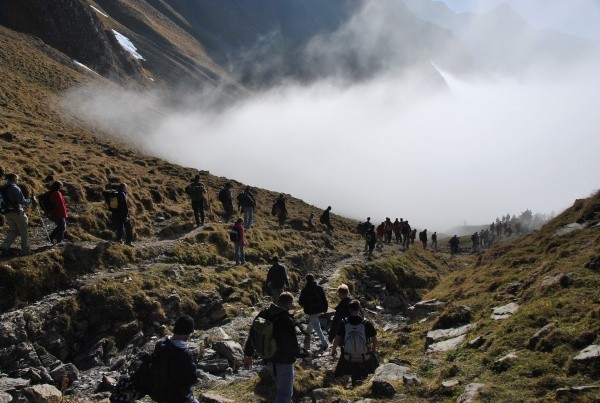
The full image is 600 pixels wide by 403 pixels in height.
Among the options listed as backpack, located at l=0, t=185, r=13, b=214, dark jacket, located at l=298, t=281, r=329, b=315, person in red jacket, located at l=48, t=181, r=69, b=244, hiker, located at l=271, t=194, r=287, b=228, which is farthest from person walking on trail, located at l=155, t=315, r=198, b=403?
hiker, located at l=271, t=194, r=287, b=228

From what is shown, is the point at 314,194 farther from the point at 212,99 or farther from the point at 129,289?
the point at 129,289

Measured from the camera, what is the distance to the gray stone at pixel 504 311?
13719 millimetres

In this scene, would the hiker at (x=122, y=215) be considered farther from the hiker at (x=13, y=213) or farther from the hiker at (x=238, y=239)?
the hiker at (x=238, y=239)

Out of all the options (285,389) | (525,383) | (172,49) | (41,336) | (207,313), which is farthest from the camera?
(172,49)

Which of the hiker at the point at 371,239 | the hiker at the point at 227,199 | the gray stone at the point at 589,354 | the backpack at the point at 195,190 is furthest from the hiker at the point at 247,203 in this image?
the gray stone at the point at 589,354

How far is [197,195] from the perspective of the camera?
27359mm

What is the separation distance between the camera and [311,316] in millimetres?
14719

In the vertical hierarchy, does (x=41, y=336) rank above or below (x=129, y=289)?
below

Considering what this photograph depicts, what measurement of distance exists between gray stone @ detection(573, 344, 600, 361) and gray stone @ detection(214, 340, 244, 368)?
336 inches

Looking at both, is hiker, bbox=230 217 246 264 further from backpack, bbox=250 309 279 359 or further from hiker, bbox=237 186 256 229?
backpack, bbox=250 309 279 359

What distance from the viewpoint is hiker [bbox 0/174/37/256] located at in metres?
16.1

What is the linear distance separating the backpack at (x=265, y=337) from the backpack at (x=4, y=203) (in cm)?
1185

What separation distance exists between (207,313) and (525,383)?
11781 mm

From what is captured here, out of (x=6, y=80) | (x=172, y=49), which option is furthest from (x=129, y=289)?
(x=172, y=49)
